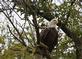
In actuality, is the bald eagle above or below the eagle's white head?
below

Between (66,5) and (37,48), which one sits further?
(66,5)

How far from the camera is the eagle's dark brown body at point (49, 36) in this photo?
12.6 feet

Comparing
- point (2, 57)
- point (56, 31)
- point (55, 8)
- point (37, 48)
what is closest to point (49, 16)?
point (55, 8)

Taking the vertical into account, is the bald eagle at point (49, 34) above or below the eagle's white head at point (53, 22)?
below

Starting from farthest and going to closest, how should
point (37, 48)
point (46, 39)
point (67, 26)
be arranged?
1. point (67, 26)
2. point (46, 39)
3. point (37, 48)

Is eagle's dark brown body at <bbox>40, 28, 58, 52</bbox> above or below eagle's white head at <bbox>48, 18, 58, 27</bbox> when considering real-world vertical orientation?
below

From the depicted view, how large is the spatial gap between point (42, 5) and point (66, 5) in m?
0.64

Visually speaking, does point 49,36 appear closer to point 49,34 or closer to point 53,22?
point 49,34

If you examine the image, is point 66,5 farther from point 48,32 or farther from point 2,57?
point 48,32

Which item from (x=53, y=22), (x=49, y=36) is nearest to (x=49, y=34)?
(x=49, y=36)

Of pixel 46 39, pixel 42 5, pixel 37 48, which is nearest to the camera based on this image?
pixel 37 48

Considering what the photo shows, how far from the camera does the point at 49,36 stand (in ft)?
12.8

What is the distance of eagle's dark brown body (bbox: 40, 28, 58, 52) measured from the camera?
383 centimetres

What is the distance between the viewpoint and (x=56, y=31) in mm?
3939
